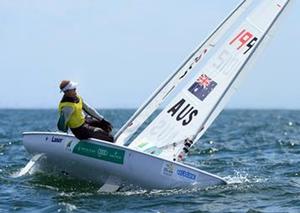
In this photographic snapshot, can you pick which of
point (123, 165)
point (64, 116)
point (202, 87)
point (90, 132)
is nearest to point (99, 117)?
point (90, 132)

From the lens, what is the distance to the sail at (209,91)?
10391 millimetres

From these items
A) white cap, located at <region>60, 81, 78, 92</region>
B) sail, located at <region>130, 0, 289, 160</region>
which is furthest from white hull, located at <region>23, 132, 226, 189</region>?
sail, located at <region>130, 0, 289, 160</region>

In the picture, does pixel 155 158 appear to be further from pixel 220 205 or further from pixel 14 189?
pixel 14 189

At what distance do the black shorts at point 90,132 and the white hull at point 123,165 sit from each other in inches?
4.0

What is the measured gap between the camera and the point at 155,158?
9328 mm

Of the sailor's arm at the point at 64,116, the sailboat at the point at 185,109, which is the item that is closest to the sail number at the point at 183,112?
the sailboat at the point at 185,109

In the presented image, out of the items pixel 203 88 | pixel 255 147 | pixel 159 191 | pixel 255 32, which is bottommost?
pixel 255 147

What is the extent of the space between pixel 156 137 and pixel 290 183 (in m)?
2.16

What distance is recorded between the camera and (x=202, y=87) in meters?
10.5

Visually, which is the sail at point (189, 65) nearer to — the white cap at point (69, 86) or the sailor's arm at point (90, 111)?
the sailor's arm at point (90, 111)

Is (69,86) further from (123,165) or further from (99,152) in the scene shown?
(123,165)

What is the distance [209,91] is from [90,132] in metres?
2.04

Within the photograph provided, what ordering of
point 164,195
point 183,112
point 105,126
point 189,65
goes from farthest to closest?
point 189,65 < point 183,112 < point 105,126 < point 164,195

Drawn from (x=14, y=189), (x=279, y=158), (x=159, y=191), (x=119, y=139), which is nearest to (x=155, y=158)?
(x=159, y=191)
